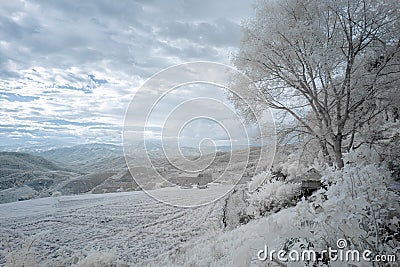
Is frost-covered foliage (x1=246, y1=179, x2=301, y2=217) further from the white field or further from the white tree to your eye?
the white tree

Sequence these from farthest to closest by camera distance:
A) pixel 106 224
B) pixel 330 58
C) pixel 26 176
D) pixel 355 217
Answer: pixel 26 176
pixel 106 224
pixel 330 58
pixel 355 217

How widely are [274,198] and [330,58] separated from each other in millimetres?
4053

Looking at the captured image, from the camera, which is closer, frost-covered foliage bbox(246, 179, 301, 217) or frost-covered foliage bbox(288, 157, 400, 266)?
frost-covered foliage bbox(288, 157, 400, 266)

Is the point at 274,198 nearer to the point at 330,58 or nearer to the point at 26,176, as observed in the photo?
the point at 330,58

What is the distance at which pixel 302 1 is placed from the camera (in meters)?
7.70

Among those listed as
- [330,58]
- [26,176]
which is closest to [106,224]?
[26,176]

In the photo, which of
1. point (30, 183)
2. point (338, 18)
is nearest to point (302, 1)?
point (338, 18)

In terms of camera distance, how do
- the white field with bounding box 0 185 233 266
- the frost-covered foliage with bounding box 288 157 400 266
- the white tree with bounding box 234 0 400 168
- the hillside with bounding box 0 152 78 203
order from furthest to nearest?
the hillside with bounding box 0 152 78 203, the white tree with bounding box 234 0 400 168, the white field with bounding box 0 185 233 266, the frost-covered foliage with bounding box 288 157 400 266

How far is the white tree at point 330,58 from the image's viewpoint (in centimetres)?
729

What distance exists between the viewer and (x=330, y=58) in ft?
22.8

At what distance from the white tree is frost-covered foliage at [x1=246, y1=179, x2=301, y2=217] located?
134 cm

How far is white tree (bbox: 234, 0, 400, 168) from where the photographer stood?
23.9 ft

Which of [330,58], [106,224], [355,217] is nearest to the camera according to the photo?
[355,217]

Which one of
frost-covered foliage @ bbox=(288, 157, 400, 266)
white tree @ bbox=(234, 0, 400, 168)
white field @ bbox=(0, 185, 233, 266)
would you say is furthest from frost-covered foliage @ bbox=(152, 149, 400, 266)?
white tree @ bbox=(234, 0, 400, 168)
